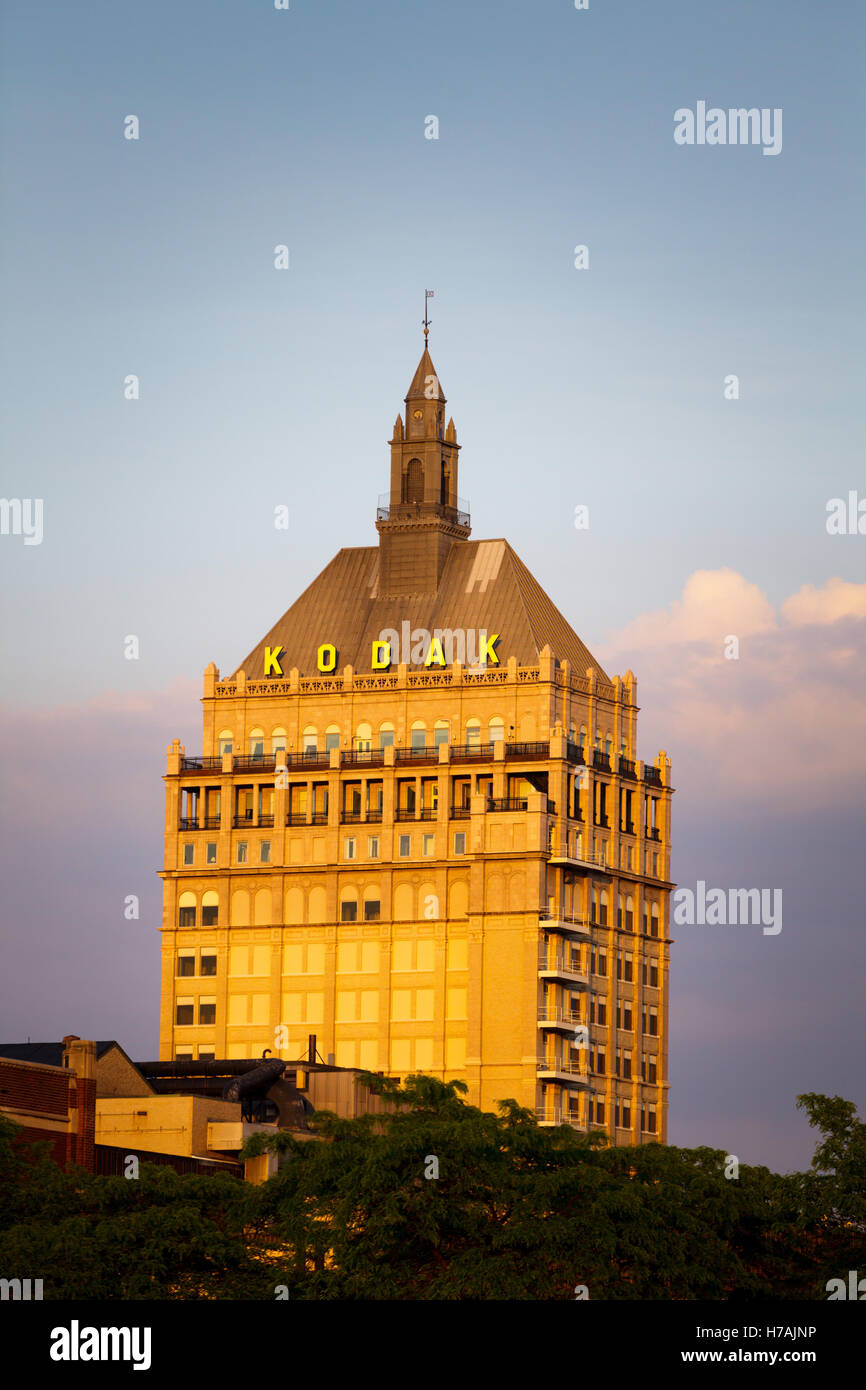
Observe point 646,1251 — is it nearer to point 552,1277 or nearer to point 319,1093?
point 552,1277

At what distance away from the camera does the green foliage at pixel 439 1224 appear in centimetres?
10594

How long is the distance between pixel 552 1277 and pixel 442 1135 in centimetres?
776

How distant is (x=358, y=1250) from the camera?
112250 mm

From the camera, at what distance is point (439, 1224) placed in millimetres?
113938

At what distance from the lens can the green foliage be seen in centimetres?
10594

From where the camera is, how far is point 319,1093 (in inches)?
7057
